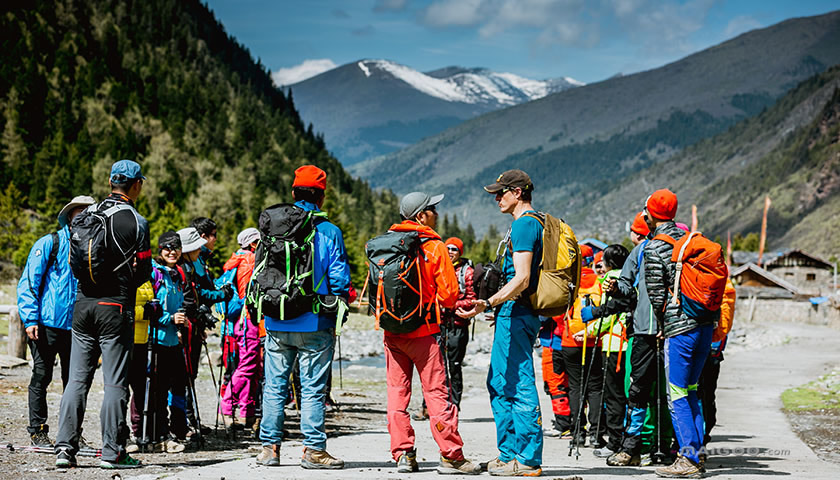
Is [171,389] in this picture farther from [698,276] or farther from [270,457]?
[698,276]

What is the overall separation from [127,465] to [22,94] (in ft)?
397

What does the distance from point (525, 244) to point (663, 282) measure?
1.69 meters

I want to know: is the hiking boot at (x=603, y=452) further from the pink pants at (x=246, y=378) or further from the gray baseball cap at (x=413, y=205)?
the pink pants at (x=246, y=378)

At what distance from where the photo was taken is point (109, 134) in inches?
Result: 4624

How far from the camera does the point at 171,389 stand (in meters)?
9.25

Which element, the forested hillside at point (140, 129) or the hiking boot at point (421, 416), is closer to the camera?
the hiking boot at point (421, 416)

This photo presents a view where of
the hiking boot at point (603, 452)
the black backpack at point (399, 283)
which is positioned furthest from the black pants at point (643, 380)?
the black backpack at point (399, 283)

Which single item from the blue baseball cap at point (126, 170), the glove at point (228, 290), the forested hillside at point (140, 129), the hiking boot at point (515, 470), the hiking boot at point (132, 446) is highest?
the forested hillside at point (140, 129)

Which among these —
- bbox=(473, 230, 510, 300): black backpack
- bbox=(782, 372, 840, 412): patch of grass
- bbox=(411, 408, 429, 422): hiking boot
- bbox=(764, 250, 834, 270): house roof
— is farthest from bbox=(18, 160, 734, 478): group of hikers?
bbox=(764, 250, 834, 270): house roof

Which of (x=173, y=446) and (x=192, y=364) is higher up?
(x=192, y=364)

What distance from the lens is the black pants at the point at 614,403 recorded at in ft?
30.3

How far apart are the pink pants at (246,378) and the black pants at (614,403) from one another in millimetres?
4037

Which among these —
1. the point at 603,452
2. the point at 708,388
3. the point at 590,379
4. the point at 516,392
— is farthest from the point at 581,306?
the point at 516,392

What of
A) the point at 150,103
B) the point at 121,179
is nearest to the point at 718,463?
the point at 121,179
